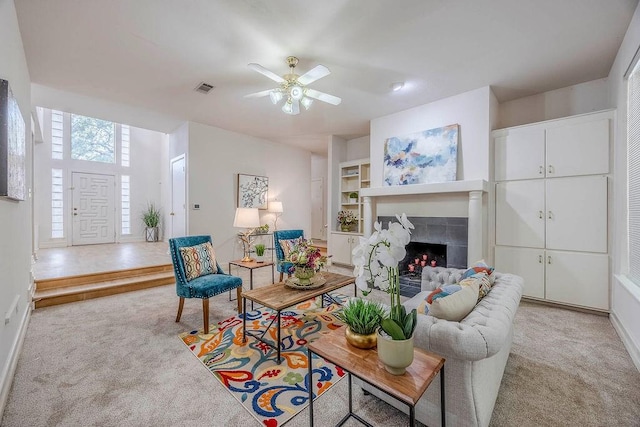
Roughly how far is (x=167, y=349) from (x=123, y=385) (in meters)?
0.46

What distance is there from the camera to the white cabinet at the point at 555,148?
295 cm

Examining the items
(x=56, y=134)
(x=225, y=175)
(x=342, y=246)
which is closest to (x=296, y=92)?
(x=225, y=175)

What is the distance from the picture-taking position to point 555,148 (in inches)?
125

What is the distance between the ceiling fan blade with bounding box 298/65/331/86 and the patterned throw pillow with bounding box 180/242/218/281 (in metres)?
2.10

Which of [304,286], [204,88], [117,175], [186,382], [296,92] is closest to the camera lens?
[186,382]

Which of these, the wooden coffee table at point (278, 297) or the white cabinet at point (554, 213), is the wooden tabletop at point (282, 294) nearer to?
the wooden coffee table at point (278, 297)

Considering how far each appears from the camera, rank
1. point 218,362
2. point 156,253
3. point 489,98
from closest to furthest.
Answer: point 218,362, point 489,98, point 156,253

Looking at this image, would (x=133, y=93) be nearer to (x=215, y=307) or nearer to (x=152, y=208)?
(x=215, y=307)

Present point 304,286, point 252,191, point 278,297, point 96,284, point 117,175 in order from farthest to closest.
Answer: point 117,175 → point 252,191 → point 96,284 → point 304,286 → point 278,297

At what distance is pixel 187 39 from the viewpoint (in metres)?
2.47

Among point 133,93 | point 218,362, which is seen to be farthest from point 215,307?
point 133,93

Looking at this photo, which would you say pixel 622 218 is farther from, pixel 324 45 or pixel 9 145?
pixel 9 145

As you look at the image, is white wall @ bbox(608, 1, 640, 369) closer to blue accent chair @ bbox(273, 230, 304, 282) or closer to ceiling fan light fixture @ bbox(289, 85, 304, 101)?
ceiling fan light fixture @ bbox(289, 85, 304, 101)

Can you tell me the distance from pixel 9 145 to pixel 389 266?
250 centimetres
